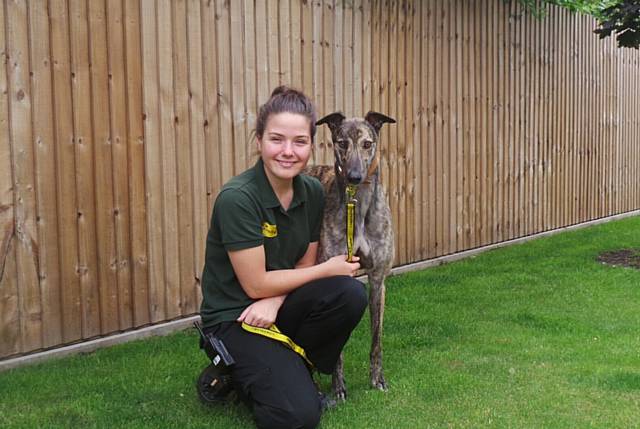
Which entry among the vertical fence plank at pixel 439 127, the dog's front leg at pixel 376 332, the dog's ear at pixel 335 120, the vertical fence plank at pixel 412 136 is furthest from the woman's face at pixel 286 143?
the vertical fence plank at pixel 439 127

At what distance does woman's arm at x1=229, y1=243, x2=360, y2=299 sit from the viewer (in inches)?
130

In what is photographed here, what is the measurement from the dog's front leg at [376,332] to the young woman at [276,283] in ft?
1.32

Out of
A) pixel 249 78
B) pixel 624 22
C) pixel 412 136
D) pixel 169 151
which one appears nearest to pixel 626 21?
pixel 624 22

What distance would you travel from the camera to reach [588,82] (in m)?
10.5

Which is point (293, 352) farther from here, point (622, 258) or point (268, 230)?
point (622, 258)

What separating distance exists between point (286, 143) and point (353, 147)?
19.5 inches

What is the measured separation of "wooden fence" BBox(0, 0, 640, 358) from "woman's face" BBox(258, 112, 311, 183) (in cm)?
172

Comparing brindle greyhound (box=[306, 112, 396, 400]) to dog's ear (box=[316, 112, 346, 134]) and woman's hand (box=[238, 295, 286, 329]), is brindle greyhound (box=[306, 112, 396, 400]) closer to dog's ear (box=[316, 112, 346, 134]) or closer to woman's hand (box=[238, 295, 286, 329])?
dog's ear (box=[316, 112, 346, 134])

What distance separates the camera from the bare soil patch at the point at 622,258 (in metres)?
7.51

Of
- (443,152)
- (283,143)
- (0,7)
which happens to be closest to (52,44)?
(0,7)

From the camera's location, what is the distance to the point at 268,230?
11.3 feet

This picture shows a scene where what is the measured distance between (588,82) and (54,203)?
8.23m

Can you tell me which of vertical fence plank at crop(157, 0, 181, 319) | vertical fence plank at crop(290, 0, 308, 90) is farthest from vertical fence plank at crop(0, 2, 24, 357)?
vertical fence plank at crop(290, 0, 308, 90)

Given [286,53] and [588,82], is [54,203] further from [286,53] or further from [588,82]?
[588,82]
